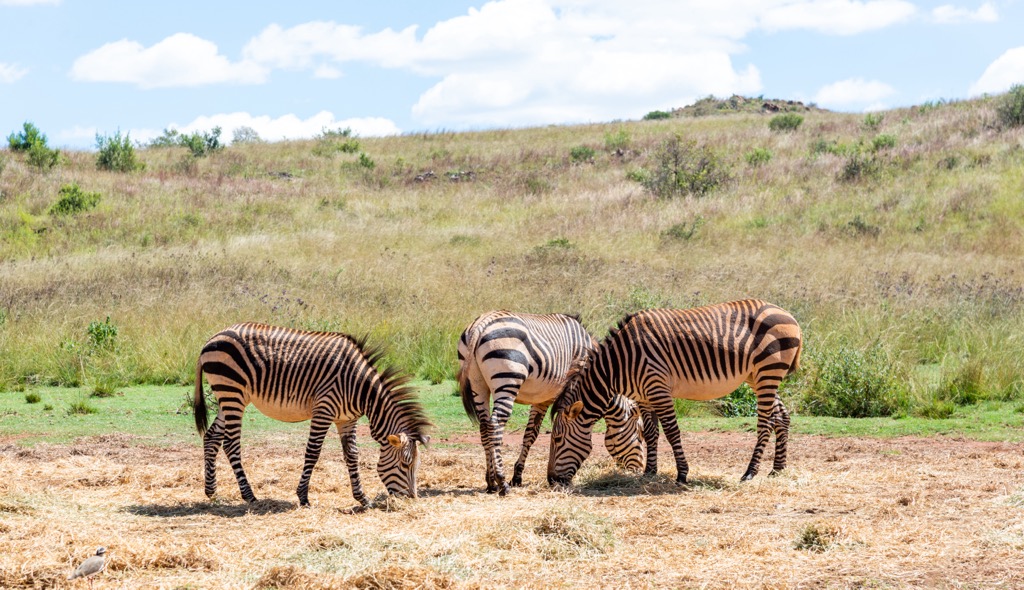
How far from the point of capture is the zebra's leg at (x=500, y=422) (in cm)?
903

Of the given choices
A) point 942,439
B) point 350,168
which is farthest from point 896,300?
point 350,168

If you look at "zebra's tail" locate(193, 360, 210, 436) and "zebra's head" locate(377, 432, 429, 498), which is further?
"zebra's tail" locate(193, 360, 210, 436)

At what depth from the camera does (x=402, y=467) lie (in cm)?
855

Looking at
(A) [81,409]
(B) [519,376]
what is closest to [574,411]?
(B) [519,376]

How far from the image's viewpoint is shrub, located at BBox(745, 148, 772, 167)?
36406 millimetres

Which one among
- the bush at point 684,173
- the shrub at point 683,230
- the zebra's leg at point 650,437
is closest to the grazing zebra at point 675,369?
the zebra's leg at point 650,437

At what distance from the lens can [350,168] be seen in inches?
1587

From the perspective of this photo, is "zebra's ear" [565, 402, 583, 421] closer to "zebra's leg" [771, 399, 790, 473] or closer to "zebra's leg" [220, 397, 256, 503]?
"zebra's leg" [771, 399, 790, 473]

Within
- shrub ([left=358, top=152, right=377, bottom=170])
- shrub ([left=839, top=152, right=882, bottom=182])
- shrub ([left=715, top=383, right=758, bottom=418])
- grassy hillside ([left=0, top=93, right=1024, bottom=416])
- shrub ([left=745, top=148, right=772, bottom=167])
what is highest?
shrub ([left=358, top=152, right=377, bottom=170])

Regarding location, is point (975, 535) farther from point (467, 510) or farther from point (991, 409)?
point (991, 409)

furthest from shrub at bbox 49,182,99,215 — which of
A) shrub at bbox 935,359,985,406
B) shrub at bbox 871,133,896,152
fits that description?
shrub at bbox 871,133,896,152

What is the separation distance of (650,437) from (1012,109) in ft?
109

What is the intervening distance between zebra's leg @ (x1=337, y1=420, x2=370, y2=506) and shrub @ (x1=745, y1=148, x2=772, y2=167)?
29.6 metres

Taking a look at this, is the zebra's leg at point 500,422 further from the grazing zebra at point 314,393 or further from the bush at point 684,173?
the bush at point 684,173
